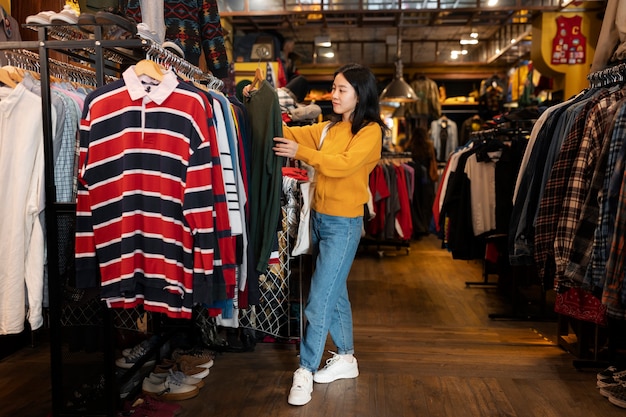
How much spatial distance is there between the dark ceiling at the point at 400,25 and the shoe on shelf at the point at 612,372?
4125 millimetres

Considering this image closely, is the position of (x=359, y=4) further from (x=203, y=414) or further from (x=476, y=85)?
(x=476, y=85)

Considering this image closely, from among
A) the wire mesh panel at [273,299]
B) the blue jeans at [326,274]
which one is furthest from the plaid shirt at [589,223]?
the wire mesh panel at [273,299]

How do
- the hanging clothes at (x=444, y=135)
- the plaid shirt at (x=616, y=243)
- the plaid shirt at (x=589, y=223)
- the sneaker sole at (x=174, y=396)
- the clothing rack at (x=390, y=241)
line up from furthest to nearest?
the hanging clothes at (x=444, y=135) < the clothing rack at (x=390, y=241) < the sneaker sole at (x=174, y=396) < the plaid shirt at (x=589, y=223) < the plaid shirt at (x=616, y=243)

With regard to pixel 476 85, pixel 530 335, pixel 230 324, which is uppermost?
pixel 476 85

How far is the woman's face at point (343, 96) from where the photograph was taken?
9.01 ft

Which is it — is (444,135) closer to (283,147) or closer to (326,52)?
(326,52)

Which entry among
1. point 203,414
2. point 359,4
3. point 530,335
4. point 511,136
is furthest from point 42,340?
point 359,4

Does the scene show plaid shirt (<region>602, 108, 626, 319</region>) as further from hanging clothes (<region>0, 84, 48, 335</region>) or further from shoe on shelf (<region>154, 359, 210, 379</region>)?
hanging clothes (<region>0, 84, 48, 335</region>)

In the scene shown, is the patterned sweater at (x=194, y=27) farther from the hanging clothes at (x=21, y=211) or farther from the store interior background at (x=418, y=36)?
the hanging clothes at (x=21, y=211)

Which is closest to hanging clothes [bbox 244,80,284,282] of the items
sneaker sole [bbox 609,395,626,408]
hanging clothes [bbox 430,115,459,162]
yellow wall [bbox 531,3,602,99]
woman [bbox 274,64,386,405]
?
woman [bbox 274,64,386,405]

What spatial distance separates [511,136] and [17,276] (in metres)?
3.83

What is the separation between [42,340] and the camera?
12.0 feet

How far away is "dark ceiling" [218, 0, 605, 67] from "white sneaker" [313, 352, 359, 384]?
4234 millimetres

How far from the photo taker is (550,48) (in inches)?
259
